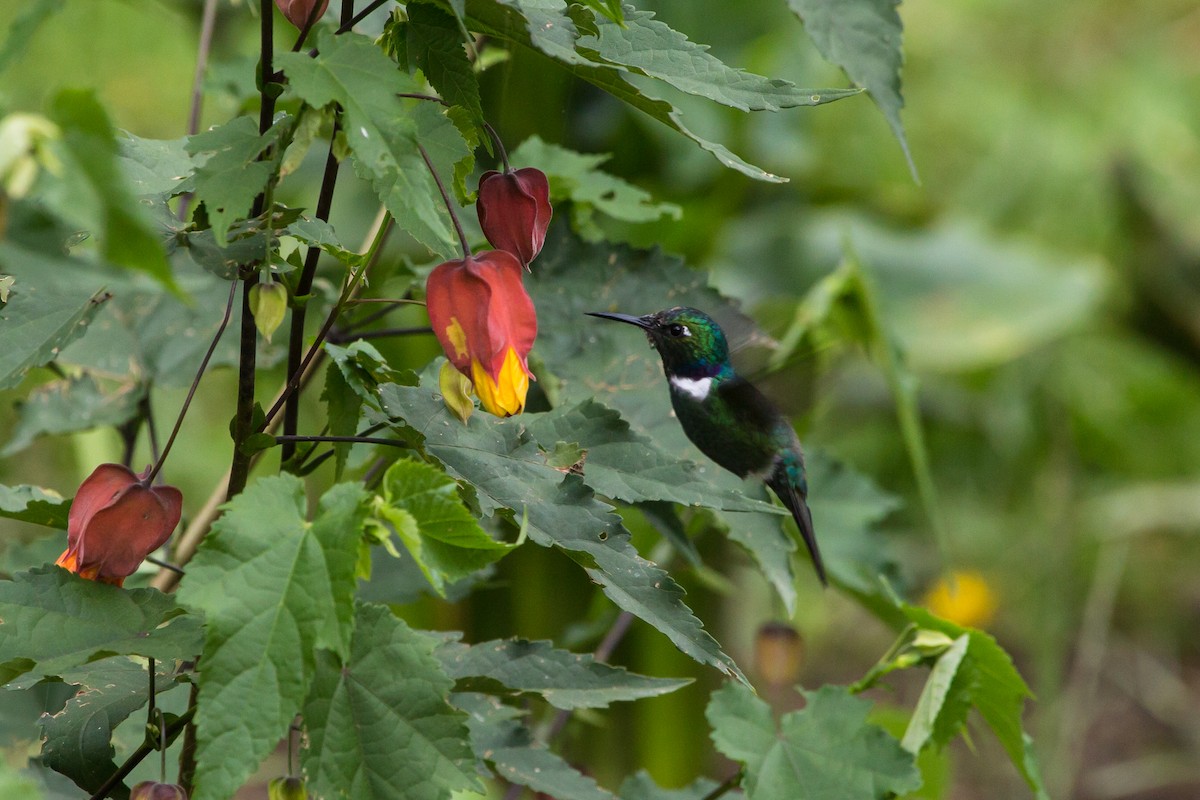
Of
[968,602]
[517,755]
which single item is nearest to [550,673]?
[517,755]

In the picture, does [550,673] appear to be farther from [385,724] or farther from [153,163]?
[153,163]

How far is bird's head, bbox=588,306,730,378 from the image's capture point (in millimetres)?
884

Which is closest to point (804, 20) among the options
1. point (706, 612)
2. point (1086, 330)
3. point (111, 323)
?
point (111, 323)

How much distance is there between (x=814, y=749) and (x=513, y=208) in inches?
17.2

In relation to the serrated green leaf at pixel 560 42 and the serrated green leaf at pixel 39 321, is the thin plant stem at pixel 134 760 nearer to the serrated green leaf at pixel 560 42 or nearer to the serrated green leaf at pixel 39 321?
the serrated green leaf at pixel 39 321

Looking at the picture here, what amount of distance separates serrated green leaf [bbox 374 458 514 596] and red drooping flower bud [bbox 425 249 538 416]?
0.09 m

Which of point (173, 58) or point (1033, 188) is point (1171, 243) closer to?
point (1033, 188)

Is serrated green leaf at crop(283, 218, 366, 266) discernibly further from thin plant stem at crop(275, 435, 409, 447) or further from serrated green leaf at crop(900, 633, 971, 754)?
serrated green leaf at crop(900, 633, 971, 754)

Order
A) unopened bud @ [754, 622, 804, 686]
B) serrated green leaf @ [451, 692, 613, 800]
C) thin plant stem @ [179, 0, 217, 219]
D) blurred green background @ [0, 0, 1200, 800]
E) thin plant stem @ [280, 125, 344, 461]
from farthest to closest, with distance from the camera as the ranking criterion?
blurred green background @ [0, 0, 1200, 800] < unopened bud @ [754, 622, 804, 686] < thin plant stem @ [179, 0, 217, 219] < serrated green leaf @ [451, 692, 613, 800] < thin plant stem @ [280, 125, 344, 461]

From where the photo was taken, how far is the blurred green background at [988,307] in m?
2.16

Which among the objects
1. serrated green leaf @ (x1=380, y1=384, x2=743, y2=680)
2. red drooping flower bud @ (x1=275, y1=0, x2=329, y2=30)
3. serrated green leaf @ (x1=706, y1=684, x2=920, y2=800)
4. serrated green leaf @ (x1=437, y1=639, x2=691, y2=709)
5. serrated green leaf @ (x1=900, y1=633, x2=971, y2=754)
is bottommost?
serrated green leaf @ (x1=706, y1=684, x2=920, y2=800)

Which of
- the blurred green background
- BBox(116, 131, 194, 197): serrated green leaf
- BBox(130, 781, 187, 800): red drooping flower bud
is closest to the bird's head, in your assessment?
BBox(116, 131, 194, 197): serrated green leaf

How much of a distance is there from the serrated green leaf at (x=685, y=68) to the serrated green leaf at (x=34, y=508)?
0.39m

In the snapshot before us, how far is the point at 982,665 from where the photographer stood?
0.82m
